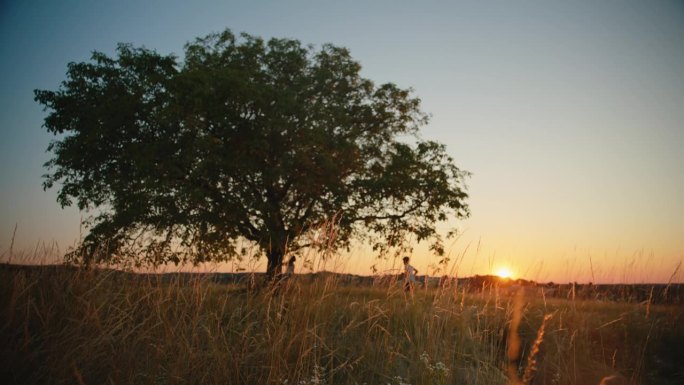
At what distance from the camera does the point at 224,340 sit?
3664 mm

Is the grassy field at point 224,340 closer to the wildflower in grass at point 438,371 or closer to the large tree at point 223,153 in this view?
the wildflower in grass at point 438,371

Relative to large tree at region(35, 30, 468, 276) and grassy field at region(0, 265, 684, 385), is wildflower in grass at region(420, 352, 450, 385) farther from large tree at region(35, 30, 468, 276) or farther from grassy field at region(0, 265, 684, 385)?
large tree at region(35, 30, 468, 276)

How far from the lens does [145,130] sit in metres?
13.7

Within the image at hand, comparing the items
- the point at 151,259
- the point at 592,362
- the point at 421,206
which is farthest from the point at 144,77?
the point at 592,362

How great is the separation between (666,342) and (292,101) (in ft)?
37.3

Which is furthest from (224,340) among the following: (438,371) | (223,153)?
(223,153)

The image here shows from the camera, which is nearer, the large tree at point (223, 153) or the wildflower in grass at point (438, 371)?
the wildflower in grass at point (438, 371)

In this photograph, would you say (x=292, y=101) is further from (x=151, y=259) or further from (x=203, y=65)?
(x=151, y=259)

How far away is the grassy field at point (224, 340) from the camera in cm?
320

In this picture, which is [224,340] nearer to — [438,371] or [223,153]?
[438,371]

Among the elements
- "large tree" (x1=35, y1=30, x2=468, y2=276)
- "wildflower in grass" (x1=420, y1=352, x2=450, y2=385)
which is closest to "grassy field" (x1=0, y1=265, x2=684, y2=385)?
"wildflower in grass" (x1=420, y1=352, x2=450, y2=385)

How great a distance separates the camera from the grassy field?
320 centimetres

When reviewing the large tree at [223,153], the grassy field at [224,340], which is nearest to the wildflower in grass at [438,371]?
the grassy field at [224,340]

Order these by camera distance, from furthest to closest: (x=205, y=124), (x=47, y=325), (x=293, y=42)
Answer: (x=293, y=42) < (x=205, y=124) < (x=47, y=325)
